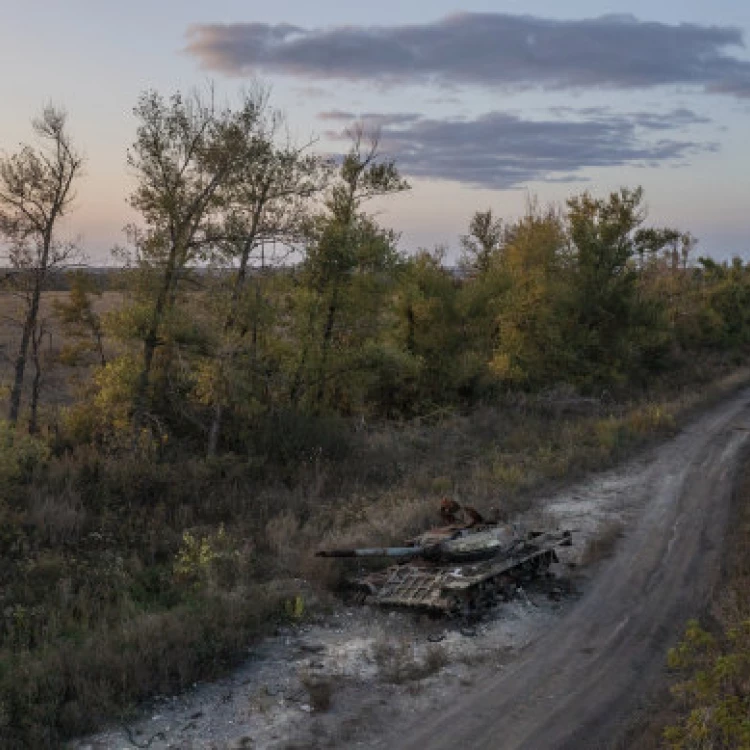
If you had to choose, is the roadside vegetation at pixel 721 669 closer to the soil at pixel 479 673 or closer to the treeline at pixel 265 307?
the soil at pixel 479 673

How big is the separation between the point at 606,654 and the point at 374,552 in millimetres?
4194

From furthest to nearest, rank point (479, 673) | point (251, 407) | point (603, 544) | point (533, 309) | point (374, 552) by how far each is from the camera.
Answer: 1. point (533, 309)
2. point (251, 407)
3. point (603, 544)
4. point (374, 552)
5. point (479, 673)

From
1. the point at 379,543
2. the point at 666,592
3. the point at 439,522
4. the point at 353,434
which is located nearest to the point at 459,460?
the point at 353,434

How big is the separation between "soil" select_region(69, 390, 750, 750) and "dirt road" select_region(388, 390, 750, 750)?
26 millimetres

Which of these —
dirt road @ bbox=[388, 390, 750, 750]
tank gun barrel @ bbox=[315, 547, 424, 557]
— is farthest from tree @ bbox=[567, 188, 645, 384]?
tank gun barrel @ bbox=[315, 547, 424, 557]

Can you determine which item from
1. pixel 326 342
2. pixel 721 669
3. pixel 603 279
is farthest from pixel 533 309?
pixel 721 669

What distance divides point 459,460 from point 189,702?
14.7m

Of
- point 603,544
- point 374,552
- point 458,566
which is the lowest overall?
point 603,544

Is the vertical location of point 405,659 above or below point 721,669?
below

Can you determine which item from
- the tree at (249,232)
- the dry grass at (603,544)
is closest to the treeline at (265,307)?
the tree at (249,232)

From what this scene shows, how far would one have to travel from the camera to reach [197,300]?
22.7 m

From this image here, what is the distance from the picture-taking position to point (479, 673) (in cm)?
1126

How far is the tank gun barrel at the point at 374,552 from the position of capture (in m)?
13.9

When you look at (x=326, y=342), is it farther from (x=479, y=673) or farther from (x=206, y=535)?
(x=479, y=673)
